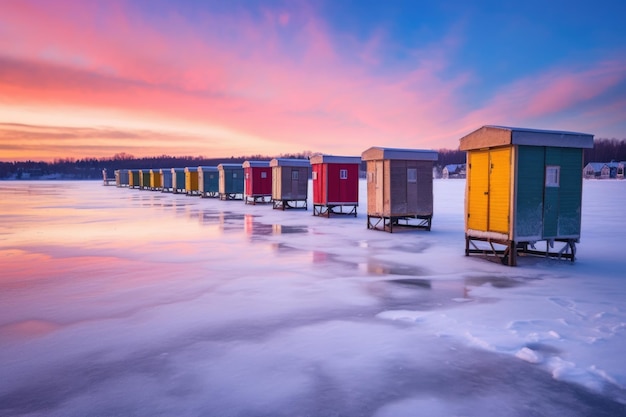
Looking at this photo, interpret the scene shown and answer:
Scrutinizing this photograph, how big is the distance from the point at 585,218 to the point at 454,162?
532 feet

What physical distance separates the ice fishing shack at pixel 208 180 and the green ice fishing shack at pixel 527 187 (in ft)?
120

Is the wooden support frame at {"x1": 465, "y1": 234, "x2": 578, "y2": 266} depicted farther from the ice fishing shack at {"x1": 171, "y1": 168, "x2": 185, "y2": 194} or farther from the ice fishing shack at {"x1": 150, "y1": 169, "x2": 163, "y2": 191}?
the ice fishing shack at {"x1": 150, "y1": 169, "x2": 163, "y2": 191}

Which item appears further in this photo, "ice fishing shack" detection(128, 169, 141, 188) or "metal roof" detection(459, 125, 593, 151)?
"ice fishing shack" detection(128, 169, 141, 188)

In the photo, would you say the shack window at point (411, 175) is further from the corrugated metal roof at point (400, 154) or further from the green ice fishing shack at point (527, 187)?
the green ice fishing shack at point (527, 187)

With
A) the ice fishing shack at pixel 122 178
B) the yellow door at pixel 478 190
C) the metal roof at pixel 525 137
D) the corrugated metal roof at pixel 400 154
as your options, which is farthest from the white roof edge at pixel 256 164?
the ice fishing shack at pixel 122 178

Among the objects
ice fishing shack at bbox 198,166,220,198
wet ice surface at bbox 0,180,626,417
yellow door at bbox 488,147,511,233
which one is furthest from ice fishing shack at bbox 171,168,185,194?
yellow door at bbox 488,147,511,233

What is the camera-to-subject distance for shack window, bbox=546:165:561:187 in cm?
1160

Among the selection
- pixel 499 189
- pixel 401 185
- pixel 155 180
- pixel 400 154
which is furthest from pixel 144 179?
pixel 499 189

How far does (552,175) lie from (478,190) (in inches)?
73.6

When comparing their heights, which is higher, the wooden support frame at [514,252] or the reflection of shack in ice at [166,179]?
the reflection of shack in ice at [166,179]

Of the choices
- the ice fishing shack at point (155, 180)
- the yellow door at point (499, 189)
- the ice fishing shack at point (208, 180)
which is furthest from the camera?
the ice fishing shack at point (155, 180)

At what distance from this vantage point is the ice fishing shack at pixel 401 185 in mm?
18203

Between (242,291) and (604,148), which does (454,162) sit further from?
(242,291)

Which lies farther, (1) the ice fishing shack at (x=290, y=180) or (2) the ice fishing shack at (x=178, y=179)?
(2) the ice fishing shack at (x=178, y=179)
